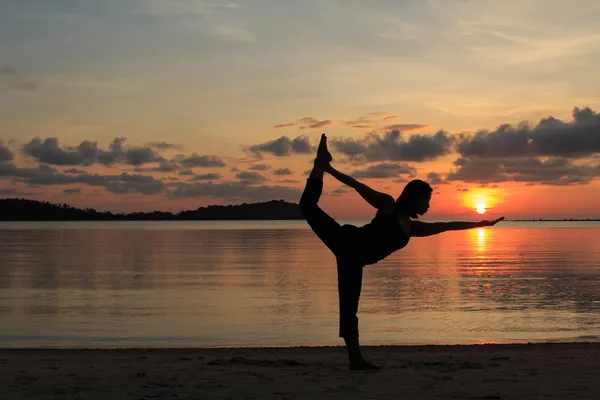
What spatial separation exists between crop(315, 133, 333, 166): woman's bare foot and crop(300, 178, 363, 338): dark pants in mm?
240

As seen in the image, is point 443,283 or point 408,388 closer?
point 408,388

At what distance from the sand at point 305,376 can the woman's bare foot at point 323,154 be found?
109 inches

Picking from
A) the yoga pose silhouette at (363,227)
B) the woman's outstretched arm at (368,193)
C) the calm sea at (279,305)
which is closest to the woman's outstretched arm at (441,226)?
the yoga pose silhouette at (363,227)

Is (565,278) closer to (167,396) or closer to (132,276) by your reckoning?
(132,276)

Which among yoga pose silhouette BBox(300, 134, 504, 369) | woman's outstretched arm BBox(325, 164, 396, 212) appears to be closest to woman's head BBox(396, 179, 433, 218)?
yoga pose silhouette BBox(300, 134, 504, 369)

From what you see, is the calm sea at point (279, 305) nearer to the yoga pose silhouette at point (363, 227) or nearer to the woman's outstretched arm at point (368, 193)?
the yoga pose silhouette at point (363, 227)

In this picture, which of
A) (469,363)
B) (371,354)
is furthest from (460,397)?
(371,354)

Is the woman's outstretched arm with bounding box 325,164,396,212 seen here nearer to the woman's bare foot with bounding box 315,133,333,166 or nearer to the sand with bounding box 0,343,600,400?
the woman's bare foot with bounding box 315,133,333,166

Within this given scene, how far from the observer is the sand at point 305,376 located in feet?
29.8

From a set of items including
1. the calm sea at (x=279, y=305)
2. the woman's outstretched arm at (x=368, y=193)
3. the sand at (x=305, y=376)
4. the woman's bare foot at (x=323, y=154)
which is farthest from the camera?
the calm sea at (x=279, y=305)

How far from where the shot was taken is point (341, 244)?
32.7 ft

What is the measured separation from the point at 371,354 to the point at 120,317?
11290mm

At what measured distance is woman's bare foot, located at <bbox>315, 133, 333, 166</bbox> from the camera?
31.4 ft

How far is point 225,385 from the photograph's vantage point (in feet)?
31.8
